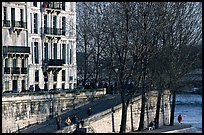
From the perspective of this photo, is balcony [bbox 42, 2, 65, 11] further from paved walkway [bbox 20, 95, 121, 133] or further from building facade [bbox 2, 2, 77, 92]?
paved walkway [bbox 20, 95, 121, 133]

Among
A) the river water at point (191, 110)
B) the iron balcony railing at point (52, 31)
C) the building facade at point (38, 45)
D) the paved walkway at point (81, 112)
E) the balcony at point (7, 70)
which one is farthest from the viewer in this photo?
the iron balcony railing at point (52, 31)

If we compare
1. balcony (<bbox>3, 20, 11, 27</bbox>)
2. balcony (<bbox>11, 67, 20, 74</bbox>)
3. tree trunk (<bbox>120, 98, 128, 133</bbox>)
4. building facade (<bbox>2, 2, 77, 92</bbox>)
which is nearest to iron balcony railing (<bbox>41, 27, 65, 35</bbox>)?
building facade (<bbox>2, 2, 77, 92</bbox>)

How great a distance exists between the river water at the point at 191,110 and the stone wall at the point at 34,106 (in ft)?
31.9

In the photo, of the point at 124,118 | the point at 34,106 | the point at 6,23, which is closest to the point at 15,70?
the point at 6,23

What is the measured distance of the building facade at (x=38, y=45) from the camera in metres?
64.8

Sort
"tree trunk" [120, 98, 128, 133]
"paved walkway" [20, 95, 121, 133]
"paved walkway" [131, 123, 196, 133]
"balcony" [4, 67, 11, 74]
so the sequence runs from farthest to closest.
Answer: "balcony" [4, 67, 11, 74] → "paved walkway" [131, 123, 196, 133] → "tree trunk" [120, 98, 128, 133] → "paved walkway" [20, 95, 121, 133]

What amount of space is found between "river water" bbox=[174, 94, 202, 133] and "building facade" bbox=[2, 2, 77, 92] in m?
11.6

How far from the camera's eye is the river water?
67188 mm

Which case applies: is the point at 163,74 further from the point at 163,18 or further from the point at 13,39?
the point at 13,39

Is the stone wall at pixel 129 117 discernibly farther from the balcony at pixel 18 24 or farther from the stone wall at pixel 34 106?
the balcony at pixel 18 24

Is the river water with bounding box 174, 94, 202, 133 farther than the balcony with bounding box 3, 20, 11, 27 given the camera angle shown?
Yes

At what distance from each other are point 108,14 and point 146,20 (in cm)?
276

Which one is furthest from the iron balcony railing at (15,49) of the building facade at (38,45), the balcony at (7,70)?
the balcony at (7,70)

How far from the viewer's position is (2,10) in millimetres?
63344
